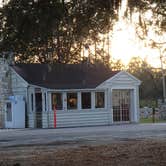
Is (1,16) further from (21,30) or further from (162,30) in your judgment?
(162,30)

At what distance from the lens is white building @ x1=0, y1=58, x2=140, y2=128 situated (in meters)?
39.0

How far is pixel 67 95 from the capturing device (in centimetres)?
3953

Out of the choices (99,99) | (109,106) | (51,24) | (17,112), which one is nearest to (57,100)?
(17,112)

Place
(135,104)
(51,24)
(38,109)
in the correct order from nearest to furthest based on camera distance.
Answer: (51,24) < (38,109) < (135,104)

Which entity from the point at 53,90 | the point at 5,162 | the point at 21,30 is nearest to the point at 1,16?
the point at 21,30

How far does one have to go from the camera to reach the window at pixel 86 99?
132 feet

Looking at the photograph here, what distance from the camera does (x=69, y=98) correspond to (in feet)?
130

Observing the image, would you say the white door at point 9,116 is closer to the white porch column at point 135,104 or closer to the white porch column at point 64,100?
the white porch column at point 64,100

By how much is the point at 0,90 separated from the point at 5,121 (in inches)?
112

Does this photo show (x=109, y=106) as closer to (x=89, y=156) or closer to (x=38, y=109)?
(x=38, y=109)

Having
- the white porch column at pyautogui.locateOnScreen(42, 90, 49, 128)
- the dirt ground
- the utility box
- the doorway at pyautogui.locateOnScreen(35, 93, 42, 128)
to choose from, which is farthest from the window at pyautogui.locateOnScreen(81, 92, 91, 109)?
the dirt ground

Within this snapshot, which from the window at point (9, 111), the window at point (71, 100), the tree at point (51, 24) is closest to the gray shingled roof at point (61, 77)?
the window at point (71, 100)

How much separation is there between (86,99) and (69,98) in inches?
52.6

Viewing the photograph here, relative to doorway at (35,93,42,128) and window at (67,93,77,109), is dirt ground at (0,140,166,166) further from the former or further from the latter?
window at (67,93,77,109)
